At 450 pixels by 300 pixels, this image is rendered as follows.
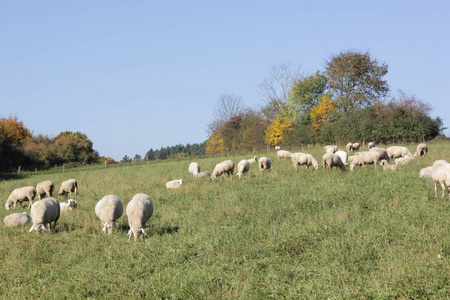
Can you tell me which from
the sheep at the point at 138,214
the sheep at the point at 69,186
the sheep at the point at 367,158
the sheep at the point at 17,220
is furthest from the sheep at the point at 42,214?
the sheep at the point at 367,158

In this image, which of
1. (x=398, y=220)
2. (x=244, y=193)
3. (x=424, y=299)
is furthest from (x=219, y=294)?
(x=244, y=193)

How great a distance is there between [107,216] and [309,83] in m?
61.2

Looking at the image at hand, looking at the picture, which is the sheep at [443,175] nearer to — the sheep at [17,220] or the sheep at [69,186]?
the sheep at [17,220]

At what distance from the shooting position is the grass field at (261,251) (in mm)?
6852

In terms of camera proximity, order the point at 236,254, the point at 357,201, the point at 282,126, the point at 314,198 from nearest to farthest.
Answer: the point at 236,254, the point at 357,201, the point at 314,198, the point at 282,126

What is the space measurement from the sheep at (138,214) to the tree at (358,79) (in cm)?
5328

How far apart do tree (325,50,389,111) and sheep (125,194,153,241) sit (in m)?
53.3

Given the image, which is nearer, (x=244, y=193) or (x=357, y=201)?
(x=357, y=201)

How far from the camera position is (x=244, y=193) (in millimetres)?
15367

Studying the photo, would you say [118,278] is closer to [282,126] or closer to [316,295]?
[316,295]

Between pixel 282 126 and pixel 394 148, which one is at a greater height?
pixel 282 126

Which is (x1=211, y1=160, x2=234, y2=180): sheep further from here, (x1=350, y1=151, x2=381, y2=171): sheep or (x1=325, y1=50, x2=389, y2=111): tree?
(x1=325, y1=50, x2=389, y2=111): tree

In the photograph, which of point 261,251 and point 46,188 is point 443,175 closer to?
point 261,251

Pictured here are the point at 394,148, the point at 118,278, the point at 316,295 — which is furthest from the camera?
the point at 394,148
